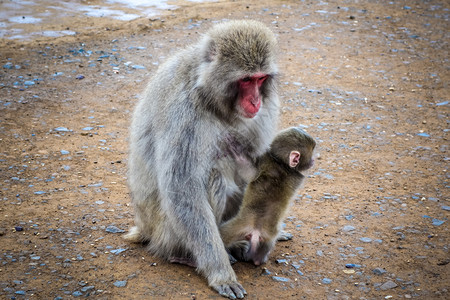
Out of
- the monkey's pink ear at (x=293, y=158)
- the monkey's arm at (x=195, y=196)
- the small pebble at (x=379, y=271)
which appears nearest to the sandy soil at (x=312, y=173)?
the small pebble at (x=379, y=271)

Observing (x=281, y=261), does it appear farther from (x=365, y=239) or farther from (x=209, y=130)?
(x=209, y=130)

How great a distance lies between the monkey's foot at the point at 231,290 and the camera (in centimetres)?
331

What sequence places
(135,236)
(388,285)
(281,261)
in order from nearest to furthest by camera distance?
1. (388,285)
2. (281,261)
3. (135,236)

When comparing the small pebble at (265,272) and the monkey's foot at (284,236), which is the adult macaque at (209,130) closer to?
the small pebble at (265,272)

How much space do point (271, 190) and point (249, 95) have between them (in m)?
0.66

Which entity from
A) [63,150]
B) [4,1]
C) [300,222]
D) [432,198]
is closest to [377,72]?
[432,198]

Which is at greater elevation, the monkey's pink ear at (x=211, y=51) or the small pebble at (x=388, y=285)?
the monkey's pink ear at (x=211, y=51)

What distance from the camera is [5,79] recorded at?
686 cm

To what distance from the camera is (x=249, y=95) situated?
3.36m

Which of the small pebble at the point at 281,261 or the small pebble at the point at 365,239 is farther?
the small pebble at the point at 365,239

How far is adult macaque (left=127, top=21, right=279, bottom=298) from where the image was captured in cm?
334

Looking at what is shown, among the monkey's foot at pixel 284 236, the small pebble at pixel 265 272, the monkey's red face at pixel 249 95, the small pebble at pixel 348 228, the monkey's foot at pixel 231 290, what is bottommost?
the small pebble at pixel 265 272

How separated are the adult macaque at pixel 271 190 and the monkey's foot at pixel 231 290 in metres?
0.35

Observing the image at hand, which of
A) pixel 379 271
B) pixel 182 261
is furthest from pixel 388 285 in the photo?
pixel 182 261
